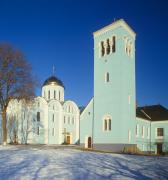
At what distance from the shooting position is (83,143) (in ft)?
129

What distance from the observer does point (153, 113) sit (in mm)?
48250

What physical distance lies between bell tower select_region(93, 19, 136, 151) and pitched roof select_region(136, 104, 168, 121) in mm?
9336

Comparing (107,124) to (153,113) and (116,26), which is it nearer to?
(116,26)

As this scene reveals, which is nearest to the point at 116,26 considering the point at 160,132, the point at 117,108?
the point at 117,108

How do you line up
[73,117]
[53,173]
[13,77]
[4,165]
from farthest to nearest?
1. [73,117]
2. [13,77]
3. [4,165]
4. [53,173]

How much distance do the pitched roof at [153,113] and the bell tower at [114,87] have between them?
9336 millimetres

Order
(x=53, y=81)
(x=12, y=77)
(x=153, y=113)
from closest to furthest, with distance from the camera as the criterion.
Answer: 1. (x=12, y=77)
2. (x=153, y=113)
3. (x=53, y=81)

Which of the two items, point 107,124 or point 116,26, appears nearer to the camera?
point 107,124

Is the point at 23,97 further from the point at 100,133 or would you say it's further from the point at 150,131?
the point at 150,131

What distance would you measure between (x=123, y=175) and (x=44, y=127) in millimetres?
45558

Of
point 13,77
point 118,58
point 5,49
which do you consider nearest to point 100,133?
point 118,58

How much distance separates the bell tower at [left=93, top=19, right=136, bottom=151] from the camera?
3459cm

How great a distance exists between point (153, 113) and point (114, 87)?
1573 cm

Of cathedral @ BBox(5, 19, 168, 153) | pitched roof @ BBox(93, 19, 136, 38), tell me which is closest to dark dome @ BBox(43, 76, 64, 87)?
cathedral @ BBox(5, 19, 168, 153)
